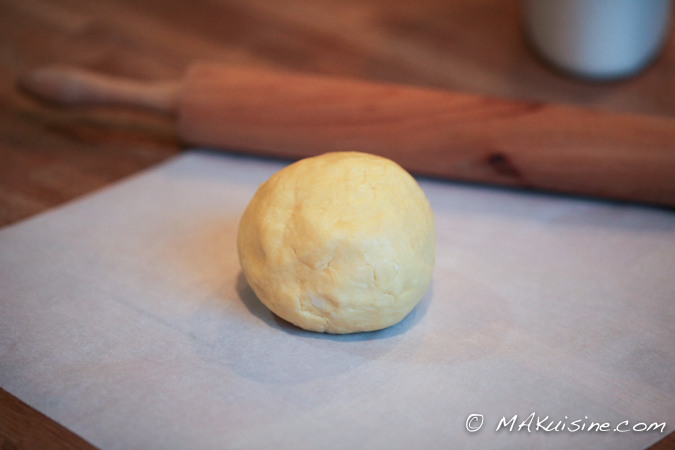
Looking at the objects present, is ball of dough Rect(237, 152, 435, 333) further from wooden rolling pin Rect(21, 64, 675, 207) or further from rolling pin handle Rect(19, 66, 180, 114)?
rolling pin handle Rect(19, 66, 180, 114)

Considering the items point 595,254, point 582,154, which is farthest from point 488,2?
point 595,254

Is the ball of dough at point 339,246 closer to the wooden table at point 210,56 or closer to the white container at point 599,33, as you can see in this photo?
the wooden table at point 210,56

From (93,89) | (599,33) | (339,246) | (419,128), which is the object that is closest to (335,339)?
(339,246)

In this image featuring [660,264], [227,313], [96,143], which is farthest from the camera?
[96,143]

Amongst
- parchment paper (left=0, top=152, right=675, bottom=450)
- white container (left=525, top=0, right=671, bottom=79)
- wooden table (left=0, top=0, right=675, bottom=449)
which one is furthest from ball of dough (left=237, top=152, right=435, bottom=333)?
white container (left=525, top=0, right=671, bottom=79)

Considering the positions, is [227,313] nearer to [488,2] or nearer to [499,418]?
[499,418]

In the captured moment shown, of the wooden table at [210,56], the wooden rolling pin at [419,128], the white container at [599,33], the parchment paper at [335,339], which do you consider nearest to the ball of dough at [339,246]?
the parchment paper at [335,339]

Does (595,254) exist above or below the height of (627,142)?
below

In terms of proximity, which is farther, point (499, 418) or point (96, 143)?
point (96, 143)
